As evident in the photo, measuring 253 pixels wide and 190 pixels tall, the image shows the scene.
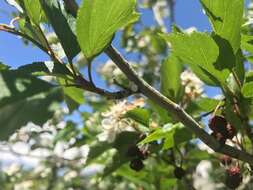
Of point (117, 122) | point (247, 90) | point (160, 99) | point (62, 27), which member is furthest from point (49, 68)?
point (117, 122)

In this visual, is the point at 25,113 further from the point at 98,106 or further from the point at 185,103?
the point at 98,106

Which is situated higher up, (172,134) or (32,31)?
(32,31)

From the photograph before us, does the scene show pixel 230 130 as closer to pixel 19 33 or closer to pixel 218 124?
pixel 218 124

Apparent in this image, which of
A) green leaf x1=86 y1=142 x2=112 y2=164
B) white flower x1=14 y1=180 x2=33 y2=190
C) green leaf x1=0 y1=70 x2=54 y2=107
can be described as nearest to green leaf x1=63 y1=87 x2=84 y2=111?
green leaf x1=86 y1=142 x2=112 y2=164

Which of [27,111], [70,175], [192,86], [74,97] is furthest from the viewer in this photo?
[70,175]

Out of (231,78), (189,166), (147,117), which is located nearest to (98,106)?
(189,166)

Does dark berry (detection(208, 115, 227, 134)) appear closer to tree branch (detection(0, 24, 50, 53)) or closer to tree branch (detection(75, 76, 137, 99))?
tree branch (detection(75, 76, 137, 99))
